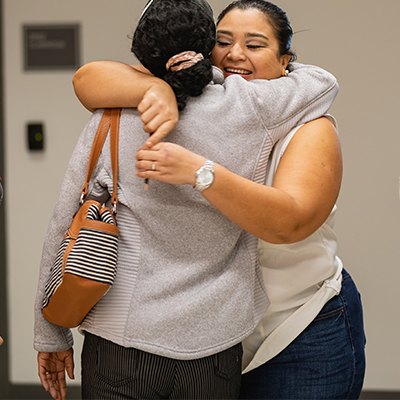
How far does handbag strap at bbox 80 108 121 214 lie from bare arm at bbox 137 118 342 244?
0.12 m

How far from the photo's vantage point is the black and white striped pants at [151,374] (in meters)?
0.93

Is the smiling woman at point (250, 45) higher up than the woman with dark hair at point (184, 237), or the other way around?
the smiling woman at point (250, 45)

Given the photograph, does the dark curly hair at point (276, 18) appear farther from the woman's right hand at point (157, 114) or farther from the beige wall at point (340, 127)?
the beige wall at point (340, 127)

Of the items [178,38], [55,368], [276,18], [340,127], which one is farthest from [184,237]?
[340,127]

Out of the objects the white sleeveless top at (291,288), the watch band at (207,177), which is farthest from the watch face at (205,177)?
the white sleeveless top at (291,288)

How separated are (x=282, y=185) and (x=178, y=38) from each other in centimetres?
36

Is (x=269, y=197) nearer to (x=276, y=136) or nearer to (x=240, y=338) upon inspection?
(x=276, y=136)

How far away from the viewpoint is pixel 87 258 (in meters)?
0.87

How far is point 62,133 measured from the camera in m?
2.49

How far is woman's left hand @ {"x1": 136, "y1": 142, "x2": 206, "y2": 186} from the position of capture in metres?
0.81

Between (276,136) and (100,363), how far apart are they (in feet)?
2.08

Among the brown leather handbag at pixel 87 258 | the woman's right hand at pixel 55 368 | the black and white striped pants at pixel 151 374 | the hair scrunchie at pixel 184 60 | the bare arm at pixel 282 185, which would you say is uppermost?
the hair scrunchie at pixel 184 60

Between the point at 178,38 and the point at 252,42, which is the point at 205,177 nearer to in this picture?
the point at 178,38

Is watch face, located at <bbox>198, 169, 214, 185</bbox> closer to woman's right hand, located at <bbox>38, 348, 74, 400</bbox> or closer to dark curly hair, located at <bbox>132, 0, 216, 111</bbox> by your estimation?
dark curly hair, located at <bbox>132, 0, 216, 111</bbox>
